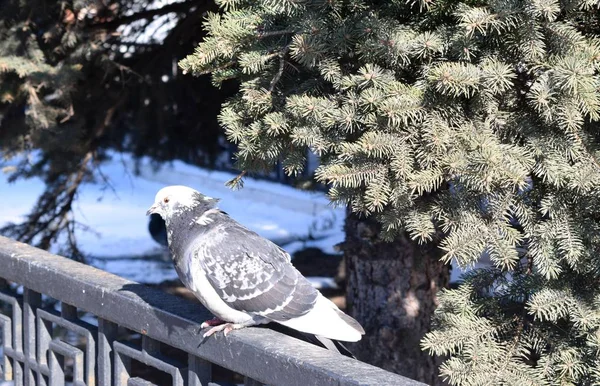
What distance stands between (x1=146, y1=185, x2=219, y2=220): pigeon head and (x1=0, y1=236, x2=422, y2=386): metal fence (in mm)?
234

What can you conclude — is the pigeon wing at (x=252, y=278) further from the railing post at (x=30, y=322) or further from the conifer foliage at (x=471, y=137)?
the railing post at (x=30, y=322)

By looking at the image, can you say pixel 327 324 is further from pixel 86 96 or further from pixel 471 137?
pixel 86 96

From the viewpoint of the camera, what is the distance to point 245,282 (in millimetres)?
2074

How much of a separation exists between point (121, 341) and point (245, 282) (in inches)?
16.5

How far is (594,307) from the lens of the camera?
1830mm

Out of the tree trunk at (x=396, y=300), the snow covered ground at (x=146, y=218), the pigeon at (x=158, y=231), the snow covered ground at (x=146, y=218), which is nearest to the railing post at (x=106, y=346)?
the tree trunk at (x=396, y=300)

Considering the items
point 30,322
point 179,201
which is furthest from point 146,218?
point 179,201

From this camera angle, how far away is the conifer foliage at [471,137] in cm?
172

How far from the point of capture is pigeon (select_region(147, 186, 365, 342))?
2.04 m

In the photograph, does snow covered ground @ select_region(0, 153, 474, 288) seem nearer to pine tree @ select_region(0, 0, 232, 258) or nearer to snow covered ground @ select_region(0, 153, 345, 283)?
snow covered ground @ select_region(0, 153, 345, 283)

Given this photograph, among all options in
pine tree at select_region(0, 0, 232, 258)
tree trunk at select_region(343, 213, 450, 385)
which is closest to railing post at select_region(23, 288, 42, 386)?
tree trunk at select_region(343, 213, 450, 385)

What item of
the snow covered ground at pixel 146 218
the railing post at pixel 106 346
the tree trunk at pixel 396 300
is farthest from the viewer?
the snow covered ground at pixel 146 218

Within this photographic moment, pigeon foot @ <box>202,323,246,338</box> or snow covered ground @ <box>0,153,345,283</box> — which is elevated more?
pigeon foot @ <box>202,323,246,338</box>

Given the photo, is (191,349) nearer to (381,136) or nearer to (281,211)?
(381,136)
